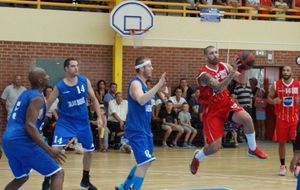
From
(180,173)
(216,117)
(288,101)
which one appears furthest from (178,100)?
(216,117)

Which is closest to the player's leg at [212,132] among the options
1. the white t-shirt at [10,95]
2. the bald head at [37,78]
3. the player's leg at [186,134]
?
the bald head at [37,78]

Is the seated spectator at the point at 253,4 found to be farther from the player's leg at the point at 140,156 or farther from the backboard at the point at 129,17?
the player's leg at the point at 140,156

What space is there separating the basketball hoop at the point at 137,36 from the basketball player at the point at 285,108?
675cm

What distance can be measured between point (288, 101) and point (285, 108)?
0.16 meters

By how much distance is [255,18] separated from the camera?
70.1 feet

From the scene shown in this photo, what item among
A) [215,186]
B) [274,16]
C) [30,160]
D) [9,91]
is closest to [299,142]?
[215,186]

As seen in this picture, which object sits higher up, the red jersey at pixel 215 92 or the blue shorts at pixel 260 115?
the red jersey at pixel 215 92

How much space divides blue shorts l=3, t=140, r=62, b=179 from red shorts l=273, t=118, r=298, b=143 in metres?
5.94

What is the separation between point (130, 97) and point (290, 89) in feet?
15.6

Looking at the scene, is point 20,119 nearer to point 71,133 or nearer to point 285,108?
point 71,133

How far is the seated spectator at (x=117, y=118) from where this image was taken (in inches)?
683

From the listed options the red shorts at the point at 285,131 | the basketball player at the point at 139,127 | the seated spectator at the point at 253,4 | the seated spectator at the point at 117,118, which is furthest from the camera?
the seated spectator at the point at 253,4

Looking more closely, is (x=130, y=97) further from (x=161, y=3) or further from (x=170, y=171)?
(x=161, y=3)

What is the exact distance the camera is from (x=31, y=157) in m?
7.61
